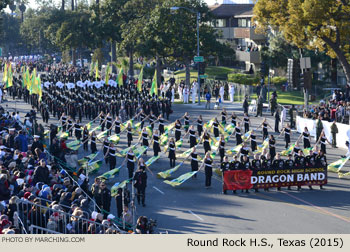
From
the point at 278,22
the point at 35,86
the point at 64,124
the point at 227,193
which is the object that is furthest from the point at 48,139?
the point at 278,22

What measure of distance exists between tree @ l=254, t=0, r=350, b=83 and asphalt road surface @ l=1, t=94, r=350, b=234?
1837 centimetres

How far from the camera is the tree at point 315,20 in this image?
138 feet

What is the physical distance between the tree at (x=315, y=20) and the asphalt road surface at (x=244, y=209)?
18.4 m

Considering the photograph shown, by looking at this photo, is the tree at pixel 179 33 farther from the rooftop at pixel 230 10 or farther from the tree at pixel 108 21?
the rooftop at pixel 230 10

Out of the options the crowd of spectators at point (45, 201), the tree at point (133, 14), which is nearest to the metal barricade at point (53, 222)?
the crowd of spectators at point (45, 201)

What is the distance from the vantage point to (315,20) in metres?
42.2

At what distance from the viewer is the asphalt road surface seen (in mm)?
19375

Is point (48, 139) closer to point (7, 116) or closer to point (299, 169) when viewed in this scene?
point (7, 116)

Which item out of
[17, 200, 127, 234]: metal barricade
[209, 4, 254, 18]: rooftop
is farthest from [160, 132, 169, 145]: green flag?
[209, 4, 254, 18]: rooftop

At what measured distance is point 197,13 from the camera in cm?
5103

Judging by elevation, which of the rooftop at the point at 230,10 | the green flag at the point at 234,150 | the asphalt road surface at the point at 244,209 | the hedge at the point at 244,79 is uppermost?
the rooftop at the point at 230,10

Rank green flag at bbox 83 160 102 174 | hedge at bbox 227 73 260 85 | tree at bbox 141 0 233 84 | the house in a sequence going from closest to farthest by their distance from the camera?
green flag at bbox 83 160 102 174 < tree at bbox 141 0 233 84 < hedge at bbox 227 73 260 85 < the house

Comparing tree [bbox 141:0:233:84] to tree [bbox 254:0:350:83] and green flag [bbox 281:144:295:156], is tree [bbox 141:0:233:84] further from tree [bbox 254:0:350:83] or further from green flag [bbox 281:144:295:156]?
green flag [bbox 281:144:295:156]

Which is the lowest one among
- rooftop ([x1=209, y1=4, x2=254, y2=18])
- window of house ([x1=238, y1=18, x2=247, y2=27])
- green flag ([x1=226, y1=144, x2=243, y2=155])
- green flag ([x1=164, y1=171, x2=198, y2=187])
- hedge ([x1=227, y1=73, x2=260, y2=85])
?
green flag ([x1=164, y1=171, x2=198, y2=187])
